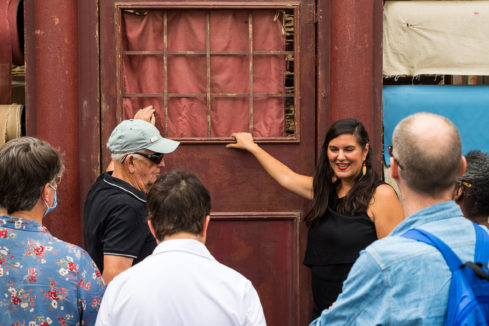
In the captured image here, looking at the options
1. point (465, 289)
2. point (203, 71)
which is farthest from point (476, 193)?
point (203, 71)

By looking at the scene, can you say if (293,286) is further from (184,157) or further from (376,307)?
(376,307)

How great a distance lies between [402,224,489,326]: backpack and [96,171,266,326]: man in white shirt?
639 mm

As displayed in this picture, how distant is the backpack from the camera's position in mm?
1764

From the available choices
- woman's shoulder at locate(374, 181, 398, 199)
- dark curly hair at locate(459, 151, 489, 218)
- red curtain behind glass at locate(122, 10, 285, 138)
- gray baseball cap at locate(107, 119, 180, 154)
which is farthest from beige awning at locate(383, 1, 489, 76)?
gray baseball cap at locate(107, 119, 180, 154)

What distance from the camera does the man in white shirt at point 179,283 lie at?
202 centimetres

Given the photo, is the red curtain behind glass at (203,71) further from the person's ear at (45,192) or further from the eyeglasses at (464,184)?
the person's ear at (45,192)

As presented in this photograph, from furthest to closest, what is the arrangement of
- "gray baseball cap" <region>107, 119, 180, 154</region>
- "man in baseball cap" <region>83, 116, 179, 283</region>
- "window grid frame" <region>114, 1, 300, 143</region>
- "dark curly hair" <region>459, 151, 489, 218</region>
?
"window grid frame" <region>114, 1, 300, 143</region>
"gray baseball cap" <region>107, 119, 180, 154</region>
"man in baseball cap" <region>83, 116, 179, 283</region>
"dark curly hair" <region>459, 151, 489, 218</region>

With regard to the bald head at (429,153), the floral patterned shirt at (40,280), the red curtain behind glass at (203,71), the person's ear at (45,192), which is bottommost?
the floral patterned shirt at (40,280)

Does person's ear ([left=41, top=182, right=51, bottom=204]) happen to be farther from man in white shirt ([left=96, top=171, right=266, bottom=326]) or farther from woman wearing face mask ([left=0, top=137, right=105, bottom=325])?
man in white shirt ([left=96, top=171, right=266, bottom=326])

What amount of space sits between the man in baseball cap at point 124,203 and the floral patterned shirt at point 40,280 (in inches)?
21.9

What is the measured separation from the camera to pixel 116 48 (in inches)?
163

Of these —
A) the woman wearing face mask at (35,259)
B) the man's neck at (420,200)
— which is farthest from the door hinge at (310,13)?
the man's neck at (420,200)

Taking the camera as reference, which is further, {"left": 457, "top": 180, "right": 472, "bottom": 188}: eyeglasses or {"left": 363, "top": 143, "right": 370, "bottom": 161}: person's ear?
{"left": 363, "top": 143, "right": 370, "bottom": 161}: person's ear

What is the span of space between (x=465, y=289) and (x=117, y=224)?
169cm
